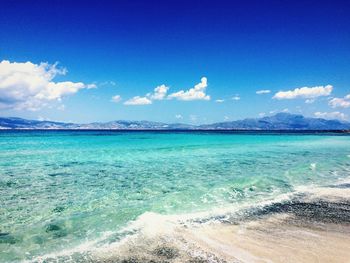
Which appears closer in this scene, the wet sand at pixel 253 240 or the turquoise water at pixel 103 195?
the wet sand at pixel 253 240

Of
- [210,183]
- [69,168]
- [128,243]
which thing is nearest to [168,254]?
[128,243]

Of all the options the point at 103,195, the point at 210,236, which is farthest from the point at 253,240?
the point at 103,195

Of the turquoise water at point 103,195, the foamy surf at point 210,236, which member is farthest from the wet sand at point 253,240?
the turquoise water at point 103,195

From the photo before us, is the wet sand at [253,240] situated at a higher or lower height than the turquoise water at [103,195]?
higher

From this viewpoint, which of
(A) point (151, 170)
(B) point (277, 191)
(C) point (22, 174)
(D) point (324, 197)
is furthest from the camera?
(A) point (151, 170)

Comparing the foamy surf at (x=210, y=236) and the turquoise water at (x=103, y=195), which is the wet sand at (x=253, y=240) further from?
the turquoise water at (x=103, y=195)

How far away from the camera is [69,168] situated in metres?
22.8

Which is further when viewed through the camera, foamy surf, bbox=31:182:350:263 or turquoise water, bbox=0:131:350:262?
turquoise water, bbox=0:131:350:262

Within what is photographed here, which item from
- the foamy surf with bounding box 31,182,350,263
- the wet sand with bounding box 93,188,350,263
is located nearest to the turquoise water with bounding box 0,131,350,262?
the foamy surf with bounding box 31,182,350,263

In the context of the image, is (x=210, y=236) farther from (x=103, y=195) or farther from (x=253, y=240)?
(x=103, y=195)

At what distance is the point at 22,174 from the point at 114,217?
A: 489 inches

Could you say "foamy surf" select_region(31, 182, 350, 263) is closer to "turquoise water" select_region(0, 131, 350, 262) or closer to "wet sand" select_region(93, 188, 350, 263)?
"wet sand" select_region(93, 188, 350, 263)

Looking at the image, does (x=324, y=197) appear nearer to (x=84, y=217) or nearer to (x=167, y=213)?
(x=167, y=213)

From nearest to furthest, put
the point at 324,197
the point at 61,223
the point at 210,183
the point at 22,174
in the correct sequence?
the point at 61,223
the point at 324,197
the point at 210,183
the point at 22,174
